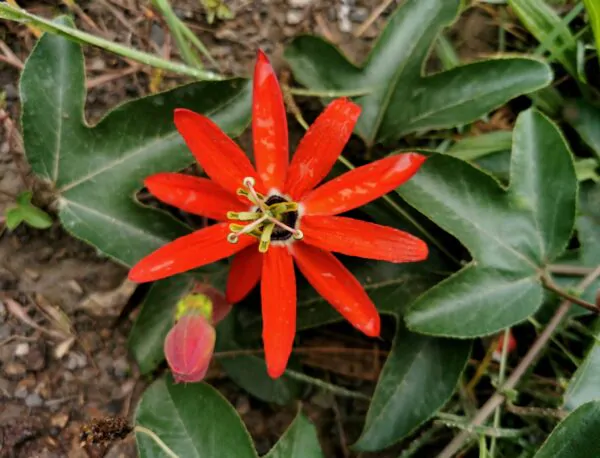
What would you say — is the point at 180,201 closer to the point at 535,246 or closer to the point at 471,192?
the point at 471,192

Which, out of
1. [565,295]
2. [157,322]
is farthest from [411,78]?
[157,322]

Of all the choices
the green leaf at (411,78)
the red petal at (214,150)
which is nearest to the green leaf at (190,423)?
the red petal at (214,150)

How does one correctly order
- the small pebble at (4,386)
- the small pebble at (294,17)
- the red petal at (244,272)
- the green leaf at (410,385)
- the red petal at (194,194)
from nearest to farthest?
the red petal at (194,194)
the red petal at (244,272)
the green leaf at (410,385)
the small pebble at (4,386)
the small pebble at (294,17)

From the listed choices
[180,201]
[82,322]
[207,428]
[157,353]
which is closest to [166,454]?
[207,428]

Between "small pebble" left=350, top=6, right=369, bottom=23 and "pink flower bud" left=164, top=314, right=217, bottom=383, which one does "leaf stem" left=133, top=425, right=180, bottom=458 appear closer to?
→ "pink flower bud" left=164, top=314, right=217, bottom=383

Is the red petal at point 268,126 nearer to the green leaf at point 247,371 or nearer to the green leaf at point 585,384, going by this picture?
the green leaf at point 247,371

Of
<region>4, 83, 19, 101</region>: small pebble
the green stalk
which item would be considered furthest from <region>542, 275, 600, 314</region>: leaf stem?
<region>4, 83, 19, 101</region>: small pebble
